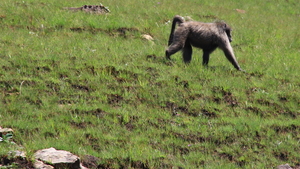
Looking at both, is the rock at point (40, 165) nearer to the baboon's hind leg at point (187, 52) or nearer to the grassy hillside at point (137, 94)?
the grassy hillside at point (137, 94)

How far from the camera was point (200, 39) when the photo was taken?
467 inches

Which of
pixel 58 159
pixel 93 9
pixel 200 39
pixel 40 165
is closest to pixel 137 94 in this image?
pixel 200 39

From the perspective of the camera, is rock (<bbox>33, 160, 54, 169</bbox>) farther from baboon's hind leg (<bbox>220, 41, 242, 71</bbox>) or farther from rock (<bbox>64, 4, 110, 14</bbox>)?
rock (<bbox>64, 4, 110, 14</bbox>)

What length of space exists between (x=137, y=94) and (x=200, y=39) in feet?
9.48

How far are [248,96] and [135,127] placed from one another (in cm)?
328

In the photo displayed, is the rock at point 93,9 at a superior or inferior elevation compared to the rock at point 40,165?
superior

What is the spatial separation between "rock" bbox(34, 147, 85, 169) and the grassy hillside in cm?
45

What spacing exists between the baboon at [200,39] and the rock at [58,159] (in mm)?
5647

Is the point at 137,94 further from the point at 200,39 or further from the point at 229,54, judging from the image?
the point at 229,54

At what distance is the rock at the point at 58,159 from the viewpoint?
21.4 feet

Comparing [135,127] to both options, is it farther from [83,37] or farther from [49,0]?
[49,0]

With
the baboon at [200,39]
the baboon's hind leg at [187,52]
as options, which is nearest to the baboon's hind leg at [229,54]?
the baboon at [200,39]

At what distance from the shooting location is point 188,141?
27.2 ft

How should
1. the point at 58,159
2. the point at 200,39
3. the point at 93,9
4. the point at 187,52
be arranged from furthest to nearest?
the point at 93,9, the point at 187,52, the point at 200,39, the point at 58,159
